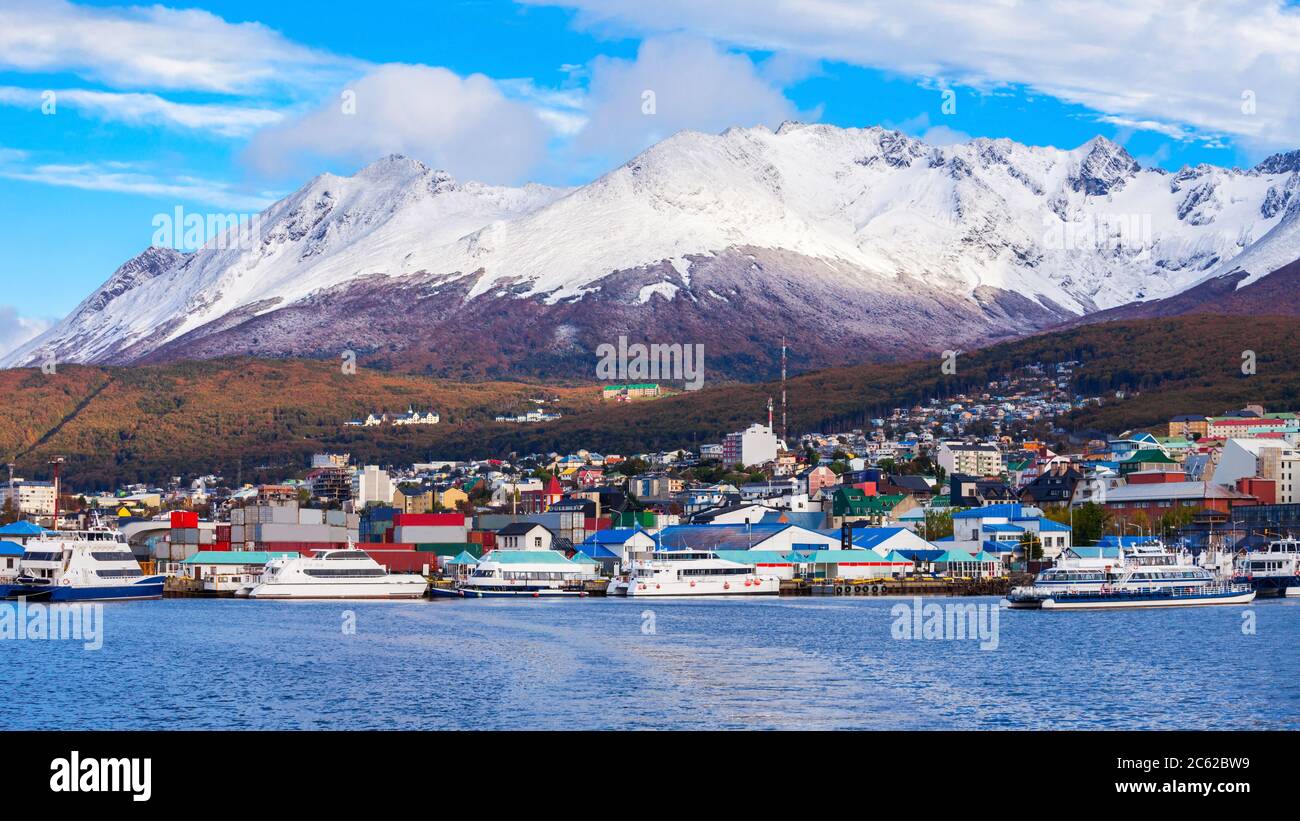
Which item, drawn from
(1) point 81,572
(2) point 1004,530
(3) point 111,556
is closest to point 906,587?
(2) point 1004,530

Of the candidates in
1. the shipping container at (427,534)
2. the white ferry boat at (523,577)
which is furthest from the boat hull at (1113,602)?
the shipping container at (427,534)

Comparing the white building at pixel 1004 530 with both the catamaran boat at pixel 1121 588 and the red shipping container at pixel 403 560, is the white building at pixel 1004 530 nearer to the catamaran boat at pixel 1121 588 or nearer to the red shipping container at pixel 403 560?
the catamaran boat at pixel 1121 588

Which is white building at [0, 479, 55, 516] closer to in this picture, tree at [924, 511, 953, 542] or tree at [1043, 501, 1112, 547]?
tree at [924, 511, 953, 542]

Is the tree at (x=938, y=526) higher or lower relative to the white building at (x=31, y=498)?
lower

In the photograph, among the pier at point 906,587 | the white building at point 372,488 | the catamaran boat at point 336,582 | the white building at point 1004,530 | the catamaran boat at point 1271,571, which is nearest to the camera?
the catamaran boat at point 1271,571

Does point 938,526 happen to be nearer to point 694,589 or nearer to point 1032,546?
point 1032,546

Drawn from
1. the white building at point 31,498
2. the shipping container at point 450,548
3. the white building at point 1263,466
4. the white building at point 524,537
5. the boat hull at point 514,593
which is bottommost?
the boat hull at point 514,593
